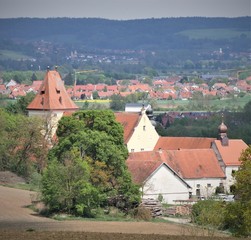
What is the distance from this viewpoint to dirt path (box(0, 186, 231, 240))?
41031mm

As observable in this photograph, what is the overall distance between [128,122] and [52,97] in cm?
811

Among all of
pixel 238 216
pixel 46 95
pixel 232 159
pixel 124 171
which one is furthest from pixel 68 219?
pixel 46 95

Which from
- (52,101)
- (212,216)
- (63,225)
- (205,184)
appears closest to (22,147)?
(205,184)

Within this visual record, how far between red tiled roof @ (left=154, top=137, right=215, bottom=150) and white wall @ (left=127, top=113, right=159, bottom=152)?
65 cm

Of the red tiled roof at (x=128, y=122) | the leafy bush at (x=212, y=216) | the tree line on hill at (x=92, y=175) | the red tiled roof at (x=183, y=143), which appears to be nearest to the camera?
the leafy bush at (x=212, y=216)

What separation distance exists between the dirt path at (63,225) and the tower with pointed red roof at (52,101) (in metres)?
27.2

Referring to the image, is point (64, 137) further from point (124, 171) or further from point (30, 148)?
point (30, 148)

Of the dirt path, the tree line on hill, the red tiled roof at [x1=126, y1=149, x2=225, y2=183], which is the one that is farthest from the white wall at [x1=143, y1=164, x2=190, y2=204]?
the dirt path

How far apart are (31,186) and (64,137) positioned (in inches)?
197

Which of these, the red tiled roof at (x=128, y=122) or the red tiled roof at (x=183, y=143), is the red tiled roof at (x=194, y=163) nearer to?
the red tiled roof at (x=183, y=143)

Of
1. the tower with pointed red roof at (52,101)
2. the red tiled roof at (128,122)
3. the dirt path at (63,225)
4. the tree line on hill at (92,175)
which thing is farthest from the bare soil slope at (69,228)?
the tower with pointed red roof at (52,101)

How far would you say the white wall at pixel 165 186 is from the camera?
192 ft

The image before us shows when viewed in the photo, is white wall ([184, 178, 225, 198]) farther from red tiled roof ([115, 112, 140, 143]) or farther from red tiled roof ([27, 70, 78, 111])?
red tiled roof ([27, 70, 78, 111])

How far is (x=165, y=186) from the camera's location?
196ft
